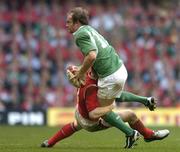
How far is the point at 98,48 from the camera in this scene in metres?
11.5

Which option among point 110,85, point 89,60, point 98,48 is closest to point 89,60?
point 89,60

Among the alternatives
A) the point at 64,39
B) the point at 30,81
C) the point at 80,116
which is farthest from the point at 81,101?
the point at 64,39

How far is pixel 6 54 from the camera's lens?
28.1 meters

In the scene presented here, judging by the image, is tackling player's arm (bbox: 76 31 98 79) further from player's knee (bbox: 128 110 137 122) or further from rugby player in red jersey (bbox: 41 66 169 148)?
player's knee (bbox: 128 110 137 122)

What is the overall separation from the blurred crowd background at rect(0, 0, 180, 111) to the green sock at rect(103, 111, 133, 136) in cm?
1434

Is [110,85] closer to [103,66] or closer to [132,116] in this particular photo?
[103,66]

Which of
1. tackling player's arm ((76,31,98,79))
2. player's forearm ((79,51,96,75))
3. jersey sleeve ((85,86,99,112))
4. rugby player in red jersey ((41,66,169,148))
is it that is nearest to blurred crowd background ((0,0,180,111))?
rugby player in red jersey ((41,66,169,148))

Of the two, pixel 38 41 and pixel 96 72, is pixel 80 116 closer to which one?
pixel 96 72

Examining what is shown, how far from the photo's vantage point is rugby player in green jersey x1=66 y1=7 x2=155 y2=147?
11.3m

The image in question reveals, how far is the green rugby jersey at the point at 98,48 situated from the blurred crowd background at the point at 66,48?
47.1ft

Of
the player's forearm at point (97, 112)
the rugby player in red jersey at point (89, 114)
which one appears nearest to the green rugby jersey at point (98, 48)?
the rugby player in red jersey at point (89, 114)

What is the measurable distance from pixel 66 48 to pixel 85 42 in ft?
58.4

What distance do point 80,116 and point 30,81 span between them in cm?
1587

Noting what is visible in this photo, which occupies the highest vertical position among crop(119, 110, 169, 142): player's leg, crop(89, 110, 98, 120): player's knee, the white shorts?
the white shorts
